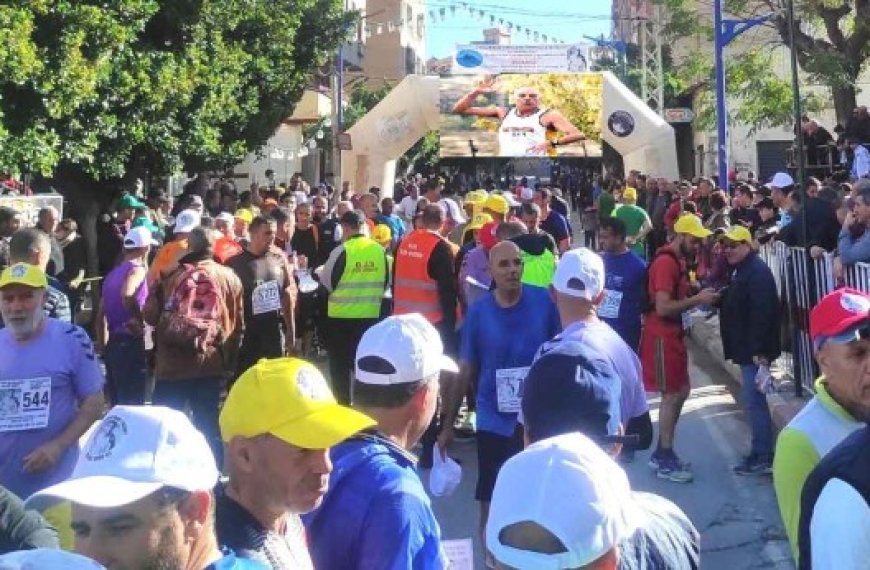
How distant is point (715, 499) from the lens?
7.70 meters

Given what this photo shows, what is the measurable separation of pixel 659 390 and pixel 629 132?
59.1 feet

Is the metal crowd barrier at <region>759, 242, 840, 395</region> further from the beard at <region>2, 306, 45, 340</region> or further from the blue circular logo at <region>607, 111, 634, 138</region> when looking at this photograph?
the blue circular logo at <region>607, 111, 634, 138</region>

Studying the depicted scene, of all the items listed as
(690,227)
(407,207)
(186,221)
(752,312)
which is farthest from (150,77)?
(752,312)

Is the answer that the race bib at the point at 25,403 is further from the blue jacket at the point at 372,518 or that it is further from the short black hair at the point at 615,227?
the short black hair at the point at 615,227

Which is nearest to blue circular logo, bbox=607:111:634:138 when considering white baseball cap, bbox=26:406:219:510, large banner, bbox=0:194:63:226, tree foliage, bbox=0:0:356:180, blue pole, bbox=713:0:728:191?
blue pole, bbox=713:0:728:191

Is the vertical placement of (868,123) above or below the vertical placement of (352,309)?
above

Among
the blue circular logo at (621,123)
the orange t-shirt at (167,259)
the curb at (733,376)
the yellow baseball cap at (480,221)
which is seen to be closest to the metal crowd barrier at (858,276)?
the curb at (733,376)

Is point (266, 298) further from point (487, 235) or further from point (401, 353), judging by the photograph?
point (401, 353)

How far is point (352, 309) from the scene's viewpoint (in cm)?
912

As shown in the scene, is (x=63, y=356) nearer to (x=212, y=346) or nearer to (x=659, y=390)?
(x=212, y=346)

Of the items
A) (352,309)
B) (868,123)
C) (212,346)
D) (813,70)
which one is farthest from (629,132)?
(212,346)

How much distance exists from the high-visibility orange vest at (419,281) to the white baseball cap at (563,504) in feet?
21.5

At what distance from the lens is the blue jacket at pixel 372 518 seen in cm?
295

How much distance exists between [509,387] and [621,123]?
20.4 meters
